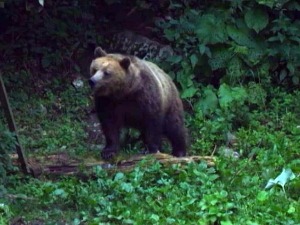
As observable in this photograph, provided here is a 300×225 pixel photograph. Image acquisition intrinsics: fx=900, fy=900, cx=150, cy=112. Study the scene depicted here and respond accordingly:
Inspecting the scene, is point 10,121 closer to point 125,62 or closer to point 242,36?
point 125,62

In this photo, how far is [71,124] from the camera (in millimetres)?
10664

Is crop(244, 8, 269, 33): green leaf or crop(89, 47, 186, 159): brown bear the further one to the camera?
crop(244, 8, 269, 33): green leaf

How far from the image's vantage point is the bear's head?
28.5 feet

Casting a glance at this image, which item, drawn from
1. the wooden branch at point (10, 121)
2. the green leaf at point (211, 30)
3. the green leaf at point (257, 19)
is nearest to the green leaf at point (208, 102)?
the green leaf at point (211, 30)

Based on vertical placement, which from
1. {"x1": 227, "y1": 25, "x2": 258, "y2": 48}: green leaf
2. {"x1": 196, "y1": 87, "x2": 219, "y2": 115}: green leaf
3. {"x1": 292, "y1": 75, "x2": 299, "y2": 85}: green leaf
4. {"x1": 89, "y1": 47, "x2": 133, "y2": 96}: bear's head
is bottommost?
{"x1": 292, "y1": 75, "x2": 299, "y2": 85}: green leaf

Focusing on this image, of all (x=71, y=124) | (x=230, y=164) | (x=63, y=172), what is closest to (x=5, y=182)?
(x=63, y=172)

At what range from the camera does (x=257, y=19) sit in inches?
450

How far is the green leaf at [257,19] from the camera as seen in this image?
11.4 m

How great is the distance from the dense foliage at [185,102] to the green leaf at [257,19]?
0.01m

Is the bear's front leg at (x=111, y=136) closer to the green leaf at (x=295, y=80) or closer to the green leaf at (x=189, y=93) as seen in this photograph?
the green leaf at (x=189, y=93)

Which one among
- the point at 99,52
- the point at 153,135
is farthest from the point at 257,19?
the point at 153,135

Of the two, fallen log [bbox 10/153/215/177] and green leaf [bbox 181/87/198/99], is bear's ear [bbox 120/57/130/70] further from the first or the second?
green leaf [bbox 181/87/198/99]

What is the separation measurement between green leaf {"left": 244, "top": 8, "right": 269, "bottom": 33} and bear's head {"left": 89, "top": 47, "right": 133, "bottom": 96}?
293 centimetres

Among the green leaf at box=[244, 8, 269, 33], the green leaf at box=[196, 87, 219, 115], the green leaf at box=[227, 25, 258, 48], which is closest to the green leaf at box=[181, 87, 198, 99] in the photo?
the green leaf at box=[196, 87, 219, 115]
